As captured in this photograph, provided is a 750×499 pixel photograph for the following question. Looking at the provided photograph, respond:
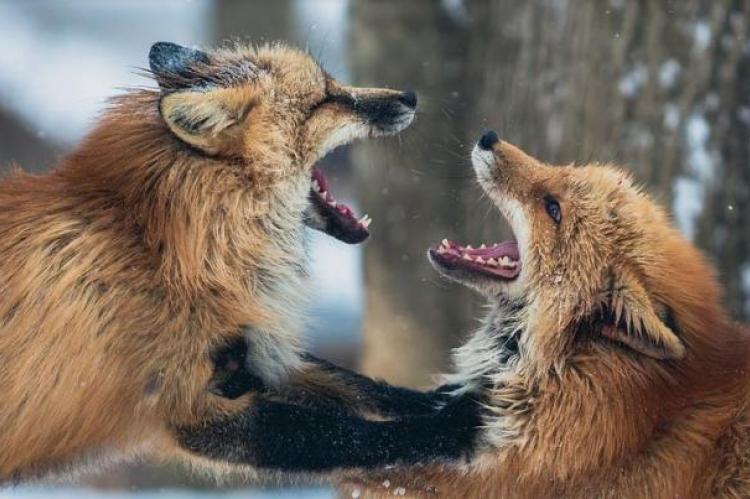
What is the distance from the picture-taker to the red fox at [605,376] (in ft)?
14.1

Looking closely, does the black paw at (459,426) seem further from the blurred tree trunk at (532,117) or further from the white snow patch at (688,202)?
the white snow patch at (688,202)

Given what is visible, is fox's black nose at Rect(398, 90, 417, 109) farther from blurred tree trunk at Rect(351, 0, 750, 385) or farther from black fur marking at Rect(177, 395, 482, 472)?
black fur marking at Rect(177, 395, 482, 472)

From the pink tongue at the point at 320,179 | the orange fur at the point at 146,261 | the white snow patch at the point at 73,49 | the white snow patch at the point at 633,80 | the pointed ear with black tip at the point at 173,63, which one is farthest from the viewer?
the white snow patch at the point at 73,49

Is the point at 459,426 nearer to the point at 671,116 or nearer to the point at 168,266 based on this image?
the point at 168,266

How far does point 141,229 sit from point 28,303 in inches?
18.8

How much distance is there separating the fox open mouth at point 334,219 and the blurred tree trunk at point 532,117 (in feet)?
3.72

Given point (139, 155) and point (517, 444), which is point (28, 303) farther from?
point (517, 444)

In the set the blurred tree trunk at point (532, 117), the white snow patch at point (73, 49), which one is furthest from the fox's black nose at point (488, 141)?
the white snow patch at point (73, 49)

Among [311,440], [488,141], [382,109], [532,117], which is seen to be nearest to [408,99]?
[382,109]

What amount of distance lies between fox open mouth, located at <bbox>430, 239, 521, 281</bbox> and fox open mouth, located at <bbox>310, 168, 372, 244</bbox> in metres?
0.32

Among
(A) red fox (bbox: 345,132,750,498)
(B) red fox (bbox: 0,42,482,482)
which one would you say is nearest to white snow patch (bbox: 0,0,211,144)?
(B) red fox (bbox: 0,42,482,482)

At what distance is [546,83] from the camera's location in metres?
6.68

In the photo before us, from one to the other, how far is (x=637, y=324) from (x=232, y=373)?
4.83ft

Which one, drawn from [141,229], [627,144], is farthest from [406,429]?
[627,144]
